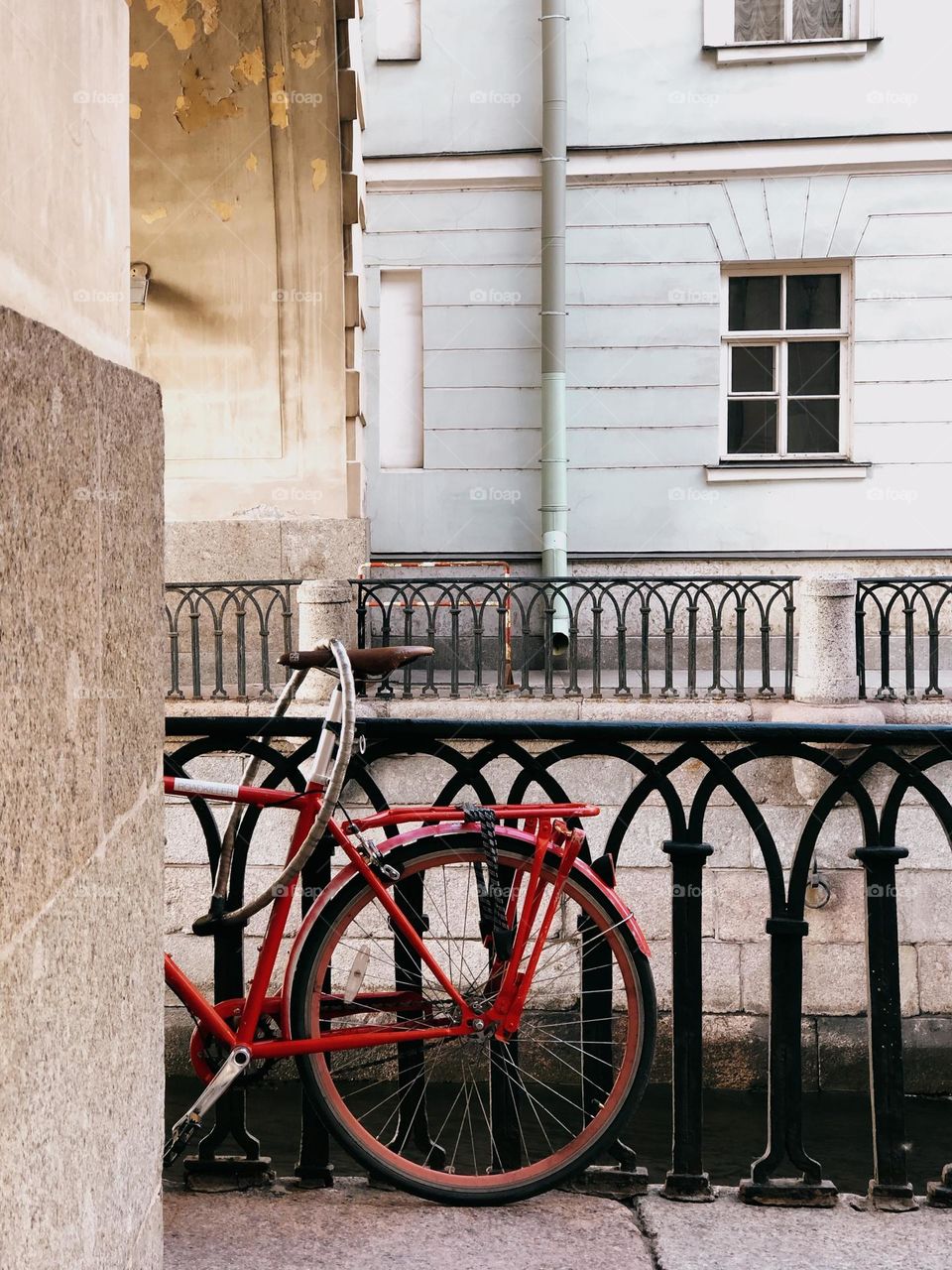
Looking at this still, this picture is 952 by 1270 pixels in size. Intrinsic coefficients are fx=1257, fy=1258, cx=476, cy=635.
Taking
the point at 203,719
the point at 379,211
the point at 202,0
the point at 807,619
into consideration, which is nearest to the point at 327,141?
the point at 202,0

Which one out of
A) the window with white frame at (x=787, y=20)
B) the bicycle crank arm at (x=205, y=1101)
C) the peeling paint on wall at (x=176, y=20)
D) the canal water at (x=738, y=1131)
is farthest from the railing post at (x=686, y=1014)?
the window with white frame at (x=787, y=20)

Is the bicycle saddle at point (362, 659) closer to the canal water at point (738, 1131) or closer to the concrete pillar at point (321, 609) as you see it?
the canal water at point (738, 1131)

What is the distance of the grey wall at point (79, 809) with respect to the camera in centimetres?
112

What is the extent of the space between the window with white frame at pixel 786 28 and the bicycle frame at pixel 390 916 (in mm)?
10580

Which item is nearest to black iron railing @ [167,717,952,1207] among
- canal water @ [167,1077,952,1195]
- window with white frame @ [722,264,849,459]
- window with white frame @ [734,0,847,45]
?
canal water @ [167,1077,952,1195]

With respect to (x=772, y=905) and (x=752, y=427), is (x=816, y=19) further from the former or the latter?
(x=772, y=905)

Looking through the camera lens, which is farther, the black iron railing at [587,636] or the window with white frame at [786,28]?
the window with white frame at [786,28]

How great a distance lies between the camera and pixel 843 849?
318 inches

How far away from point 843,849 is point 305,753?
6.11 metres

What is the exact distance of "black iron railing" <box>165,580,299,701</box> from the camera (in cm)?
839

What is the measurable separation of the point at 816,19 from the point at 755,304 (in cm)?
256

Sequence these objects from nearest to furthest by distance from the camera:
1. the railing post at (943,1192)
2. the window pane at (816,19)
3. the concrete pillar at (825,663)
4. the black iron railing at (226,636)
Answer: the railing post at (943,1192) < the concrete pillar at (825,663) < the black iron railing at (226,636) < the window pane at (816,19)

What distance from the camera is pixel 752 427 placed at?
1167 centimetres

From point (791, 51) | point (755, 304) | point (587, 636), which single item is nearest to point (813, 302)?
point (755, 304)
